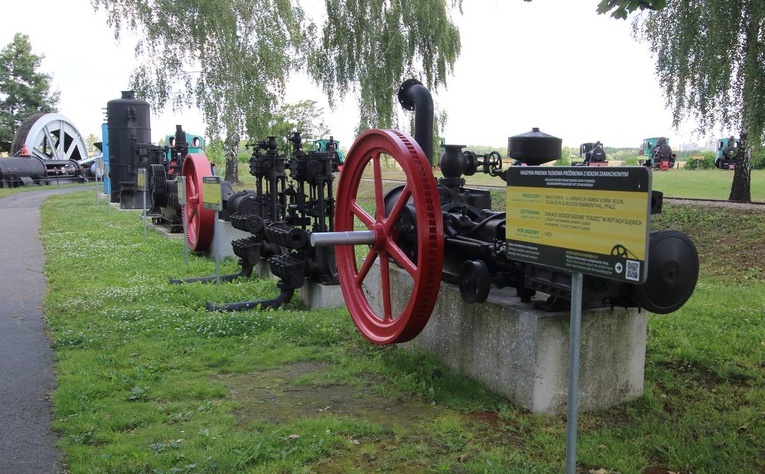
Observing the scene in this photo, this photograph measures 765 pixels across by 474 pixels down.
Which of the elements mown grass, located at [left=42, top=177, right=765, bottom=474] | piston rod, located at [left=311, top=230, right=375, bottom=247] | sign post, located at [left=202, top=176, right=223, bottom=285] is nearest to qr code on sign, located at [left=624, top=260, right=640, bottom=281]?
mown grass, located at [left=42, top=177, right=765, bottom=474]

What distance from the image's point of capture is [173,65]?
24031 millimetres

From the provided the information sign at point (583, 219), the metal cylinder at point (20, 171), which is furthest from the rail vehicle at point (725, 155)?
the metal cylinder at point (20, 171)

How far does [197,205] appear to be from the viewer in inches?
400

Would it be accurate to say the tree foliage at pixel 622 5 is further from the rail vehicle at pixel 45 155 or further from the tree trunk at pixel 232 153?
the rail vehicle at pixel 45 155

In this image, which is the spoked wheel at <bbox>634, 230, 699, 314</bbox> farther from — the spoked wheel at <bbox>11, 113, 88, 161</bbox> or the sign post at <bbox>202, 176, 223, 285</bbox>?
the spoked wheel at <bbox>11, 113, 88, 161</bbox>

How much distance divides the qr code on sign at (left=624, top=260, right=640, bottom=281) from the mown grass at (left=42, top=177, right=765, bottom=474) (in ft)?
4.09

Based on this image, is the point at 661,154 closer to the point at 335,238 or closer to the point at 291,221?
the point at 291,221

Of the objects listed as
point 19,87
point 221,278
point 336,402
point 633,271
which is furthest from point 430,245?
point 19,87

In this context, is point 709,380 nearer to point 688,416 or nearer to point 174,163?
point 688,416

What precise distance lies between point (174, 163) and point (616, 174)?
12459 millimetres

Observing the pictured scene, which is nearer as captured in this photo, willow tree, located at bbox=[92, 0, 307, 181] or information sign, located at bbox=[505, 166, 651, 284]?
information sign, located at bbox=[505, 166, 651, 284]

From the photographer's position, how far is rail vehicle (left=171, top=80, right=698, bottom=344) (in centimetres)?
340

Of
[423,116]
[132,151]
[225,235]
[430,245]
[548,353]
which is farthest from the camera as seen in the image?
[132,151]

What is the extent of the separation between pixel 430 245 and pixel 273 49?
20.8 metres
